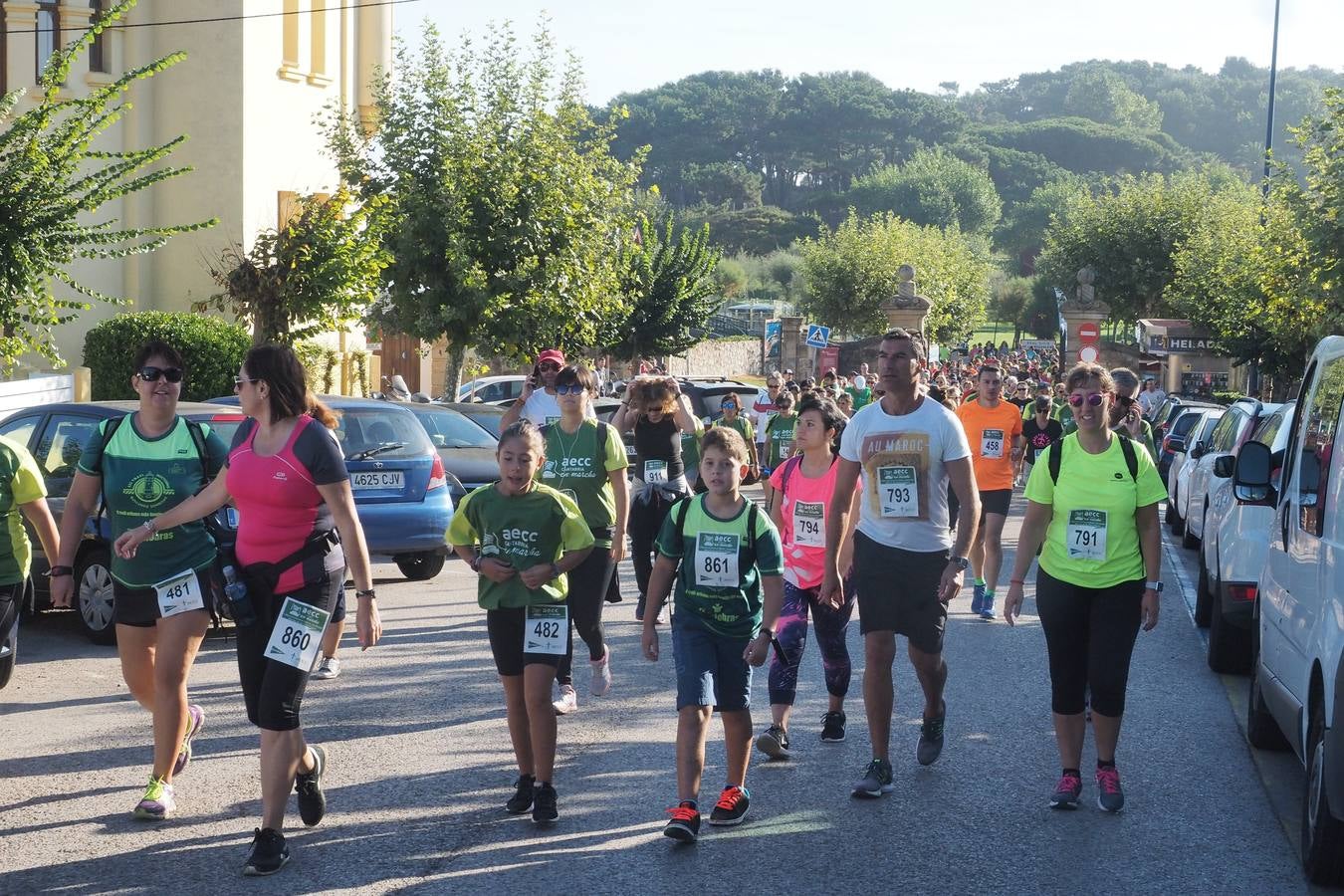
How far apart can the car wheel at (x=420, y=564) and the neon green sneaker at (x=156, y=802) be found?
732 cm

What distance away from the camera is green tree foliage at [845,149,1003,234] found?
133 metres

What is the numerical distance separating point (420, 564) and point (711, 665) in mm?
8017

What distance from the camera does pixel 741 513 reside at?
652 centimetres

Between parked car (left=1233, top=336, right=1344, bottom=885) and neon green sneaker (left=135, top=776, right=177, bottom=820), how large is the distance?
4.15 meters

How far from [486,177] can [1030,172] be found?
142m

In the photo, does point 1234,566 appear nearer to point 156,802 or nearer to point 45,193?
point 156,802

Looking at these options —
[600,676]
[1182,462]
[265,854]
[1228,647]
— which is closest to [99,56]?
[1182,462]

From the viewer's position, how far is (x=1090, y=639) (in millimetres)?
6855

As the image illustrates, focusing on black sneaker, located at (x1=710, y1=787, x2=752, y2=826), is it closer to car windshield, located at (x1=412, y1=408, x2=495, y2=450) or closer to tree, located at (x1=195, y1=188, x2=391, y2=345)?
car windshield, located at (x1=412, y1=408, x2=495, y2=450)

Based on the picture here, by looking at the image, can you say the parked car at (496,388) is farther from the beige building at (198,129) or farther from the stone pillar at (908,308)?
the stone pillar at (908,308)

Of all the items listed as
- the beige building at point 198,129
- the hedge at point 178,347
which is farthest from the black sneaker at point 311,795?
the beige building at point 198,129

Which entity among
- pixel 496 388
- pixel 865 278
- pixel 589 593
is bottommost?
pixel 496 388

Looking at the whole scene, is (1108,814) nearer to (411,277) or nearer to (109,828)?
(109,828)

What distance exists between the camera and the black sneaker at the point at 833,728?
798 cm
